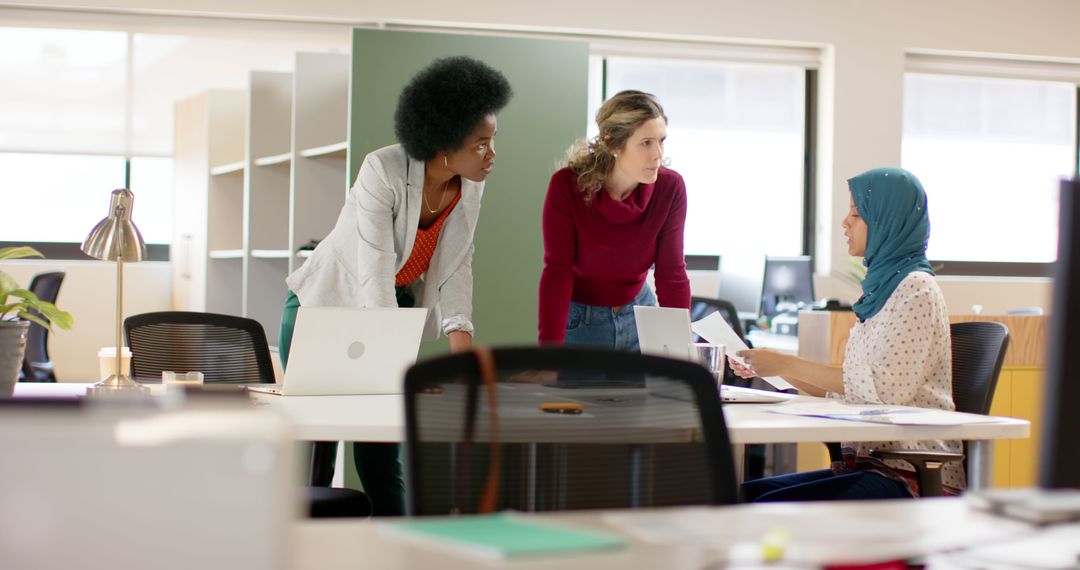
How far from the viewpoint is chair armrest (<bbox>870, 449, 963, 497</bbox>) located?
2.03 metres

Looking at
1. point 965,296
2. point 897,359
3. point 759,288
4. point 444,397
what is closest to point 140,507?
point 444,397

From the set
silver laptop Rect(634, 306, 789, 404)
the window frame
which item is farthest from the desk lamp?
the window frame

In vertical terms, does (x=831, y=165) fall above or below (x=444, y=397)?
above

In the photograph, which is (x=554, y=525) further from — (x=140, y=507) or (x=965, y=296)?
(x=965, y=296)

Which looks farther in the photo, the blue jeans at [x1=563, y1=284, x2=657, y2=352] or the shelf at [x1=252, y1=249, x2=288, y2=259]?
the shelf at [x1=252, y1=249, x2=288, y2=259]

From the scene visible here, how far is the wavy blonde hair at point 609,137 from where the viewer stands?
3.01 meters

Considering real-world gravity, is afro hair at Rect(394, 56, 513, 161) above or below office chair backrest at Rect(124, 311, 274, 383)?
above

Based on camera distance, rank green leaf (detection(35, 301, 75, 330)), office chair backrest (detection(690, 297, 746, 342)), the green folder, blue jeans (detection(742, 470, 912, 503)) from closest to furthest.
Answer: the green folder
blue jeans (detection(742, 470, 912, 503))
green leaf (detection(35, 301, 75, 330))
office chair backrest (detection(690, 297, 746, 342))

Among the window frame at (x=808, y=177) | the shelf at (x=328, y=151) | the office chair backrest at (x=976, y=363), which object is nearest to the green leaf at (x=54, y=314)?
the office chair backrest at (x=976, y=363)

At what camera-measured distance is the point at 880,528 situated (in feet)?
3.40

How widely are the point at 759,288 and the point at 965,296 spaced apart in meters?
1.84

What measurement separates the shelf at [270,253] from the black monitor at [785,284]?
2.37 m

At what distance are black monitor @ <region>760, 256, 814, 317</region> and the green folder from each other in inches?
173

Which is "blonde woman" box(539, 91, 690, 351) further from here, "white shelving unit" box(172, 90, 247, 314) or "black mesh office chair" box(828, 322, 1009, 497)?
"white shelving unit" box(172, 90, 247, 314)
